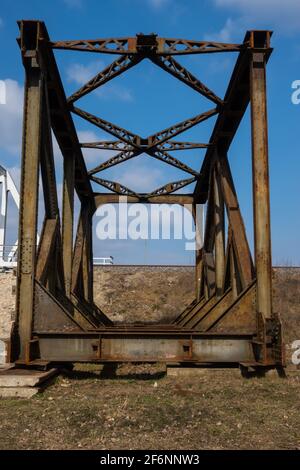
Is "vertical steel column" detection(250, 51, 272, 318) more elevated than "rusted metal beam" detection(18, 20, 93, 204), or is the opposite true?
"rusted metal beam" detection(18, 20, 93, 204)

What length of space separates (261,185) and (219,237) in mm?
4882

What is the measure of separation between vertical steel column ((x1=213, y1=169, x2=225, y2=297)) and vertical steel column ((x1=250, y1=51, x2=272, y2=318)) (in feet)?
13.8

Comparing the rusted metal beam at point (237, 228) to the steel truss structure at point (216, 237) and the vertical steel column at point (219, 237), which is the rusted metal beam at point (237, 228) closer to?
the steel truss structure at point (216, 237)

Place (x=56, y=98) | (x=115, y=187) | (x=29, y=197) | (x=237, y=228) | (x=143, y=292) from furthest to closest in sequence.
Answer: (x=143, y=292)
(x=115, y=187)
(x=56, y=98)
(x=237, y=228)
(x=29, y=197)

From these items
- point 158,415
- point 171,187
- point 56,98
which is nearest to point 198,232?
point 171,187

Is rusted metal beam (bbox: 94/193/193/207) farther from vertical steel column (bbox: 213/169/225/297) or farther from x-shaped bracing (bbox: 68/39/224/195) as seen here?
vertical steel column (bbox: 213/169/225/297)

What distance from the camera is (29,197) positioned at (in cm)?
831

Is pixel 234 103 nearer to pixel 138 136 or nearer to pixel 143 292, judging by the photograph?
pixel 138 136

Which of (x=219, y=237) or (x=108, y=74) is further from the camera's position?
(x=219, y=237)

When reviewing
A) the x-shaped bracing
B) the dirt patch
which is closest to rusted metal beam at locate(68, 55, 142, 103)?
the x-shaped bracing

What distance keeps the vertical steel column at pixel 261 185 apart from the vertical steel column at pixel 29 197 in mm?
3872

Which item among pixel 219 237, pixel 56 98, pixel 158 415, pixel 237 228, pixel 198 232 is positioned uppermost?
pixel 56 98

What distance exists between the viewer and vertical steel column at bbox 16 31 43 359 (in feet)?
26.2
